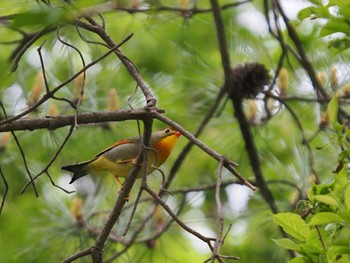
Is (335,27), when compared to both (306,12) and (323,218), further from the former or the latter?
(323,218)

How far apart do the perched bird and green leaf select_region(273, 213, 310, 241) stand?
853 mm

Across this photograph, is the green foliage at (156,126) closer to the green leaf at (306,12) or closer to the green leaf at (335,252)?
the green leaf at (306,12)

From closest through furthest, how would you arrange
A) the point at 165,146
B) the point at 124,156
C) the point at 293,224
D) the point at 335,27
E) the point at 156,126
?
the point at 293,224 < the point at 335,27 < the point at 124,156 < the point at 165,146 < the point at 156,126

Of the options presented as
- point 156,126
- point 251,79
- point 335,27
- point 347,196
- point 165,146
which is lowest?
point 347,196

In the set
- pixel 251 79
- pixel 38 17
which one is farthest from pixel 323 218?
pixel 251 79

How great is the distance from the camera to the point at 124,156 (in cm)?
251

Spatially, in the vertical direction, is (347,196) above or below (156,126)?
below

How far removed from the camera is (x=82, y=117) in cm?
188

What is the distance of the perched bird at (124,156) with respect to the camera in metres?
2.49

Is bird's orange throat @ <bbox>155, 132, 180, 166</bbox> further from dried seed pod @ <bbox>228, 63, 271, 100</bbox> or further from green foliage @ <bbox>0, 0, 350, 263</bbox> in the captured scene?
dried seed pod @ <bbox>228, 63, 271, 100</bbox>

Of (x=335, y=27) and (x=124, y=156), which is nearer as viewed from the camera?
(x=335, y=27)

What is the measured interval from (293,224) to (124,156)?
950 millimetres

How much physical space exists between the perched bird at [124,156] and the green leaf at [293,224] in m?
0.85

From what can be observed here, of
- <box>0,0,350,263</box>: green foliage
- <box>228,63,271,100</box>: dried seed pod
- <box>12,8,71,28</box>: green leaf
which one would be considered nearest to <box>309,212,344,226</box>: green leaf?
<box>12,8,71,28</box>: green leaf
